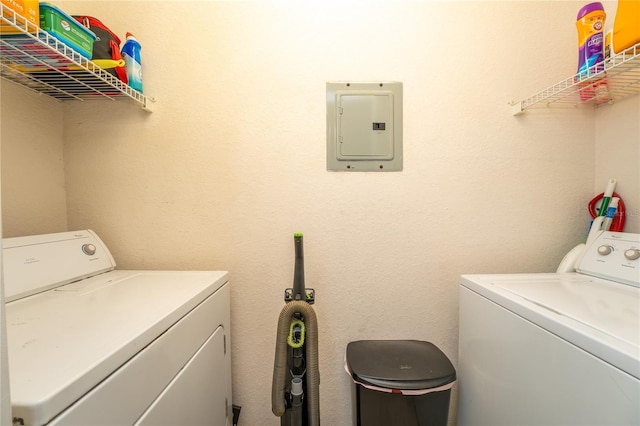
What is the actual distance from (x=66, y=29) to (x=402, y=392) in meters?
1.63

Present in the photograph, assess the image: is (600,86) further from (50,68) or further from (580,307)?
(50,68)

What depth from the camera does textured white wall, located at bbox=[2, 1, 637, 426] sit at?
1.23 metres

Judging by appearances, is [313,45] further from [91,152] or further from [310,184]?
[91,152]

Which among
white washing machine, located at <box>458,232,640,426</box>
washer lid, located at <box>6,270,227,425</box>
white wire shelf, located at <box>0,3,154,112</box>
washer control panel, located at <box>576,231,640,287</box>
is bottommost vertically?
white washing machine, located at <box>458,232,640,426</box>

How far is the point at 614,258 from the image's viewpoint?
1.00 m

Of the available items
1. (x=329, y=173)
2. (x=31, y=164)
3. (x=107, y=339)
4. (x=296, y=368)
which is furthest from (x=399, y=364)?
(x=31, y=164)

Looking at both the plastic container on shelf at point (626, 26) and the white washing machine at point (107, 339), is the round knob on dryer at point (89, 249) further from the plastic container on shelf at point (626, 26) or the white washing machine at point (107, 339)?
the plastic container on shelf at point (626, 26)

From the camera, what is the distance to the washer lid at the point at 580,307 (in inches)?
22.7

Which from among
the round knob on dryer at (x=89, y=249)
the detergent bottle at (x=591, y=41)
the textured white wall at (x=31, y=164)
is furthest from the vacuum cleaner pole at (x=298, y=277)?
the detergent bottle at (x=591, y=41)

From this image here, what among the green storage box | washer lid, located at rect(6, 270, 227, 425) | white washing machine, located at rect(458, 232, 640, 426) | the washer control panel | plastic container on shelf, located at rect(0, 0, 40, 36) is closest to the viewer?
washer lid, located at rect(6, 270, 227, 425)

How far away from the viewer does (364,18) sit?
48.3 inches

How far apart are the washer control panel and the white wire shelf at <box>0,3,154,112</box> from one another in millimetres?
1979

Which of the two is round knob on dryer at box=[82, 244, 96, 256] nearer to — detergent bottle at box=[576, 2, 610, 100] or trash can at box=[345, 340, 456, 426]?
trash can at box=[345, 340, 456, 426]

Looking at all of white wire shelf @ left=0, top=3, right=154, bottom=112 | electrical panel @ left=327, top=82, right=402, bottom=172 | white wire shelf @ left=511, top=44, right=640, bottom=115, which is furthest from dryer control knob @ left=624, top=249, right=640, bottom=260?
white wire shelf @ left=0, top=3, right=154, bottom=112
